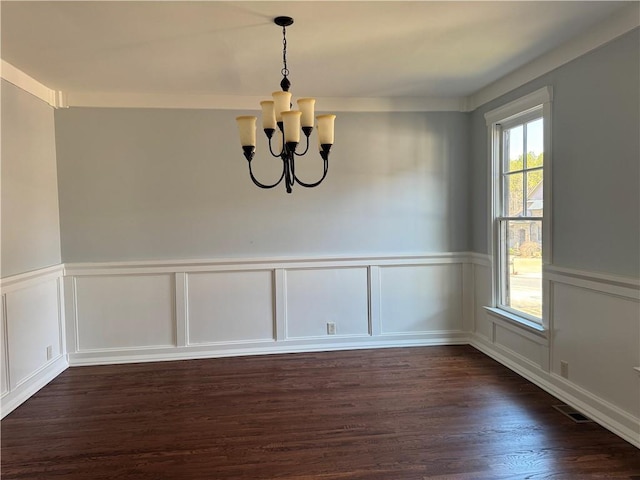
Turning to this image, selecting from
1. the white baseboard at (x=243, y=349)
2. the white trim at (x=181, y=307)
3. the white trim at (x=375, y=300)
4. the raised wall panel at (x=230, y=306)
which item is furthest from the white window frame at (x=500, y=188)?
the white trim at (x=181, y=307)

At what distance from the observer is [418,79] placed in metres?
3.77

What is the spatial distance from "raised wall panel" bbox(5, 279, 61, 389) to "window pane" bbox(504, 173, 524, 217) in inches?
162

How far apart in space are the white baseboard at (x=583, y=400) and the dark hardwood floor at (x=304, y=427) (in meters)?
0.07

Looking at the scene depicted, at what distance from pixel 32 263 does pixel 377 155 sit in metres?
3.24

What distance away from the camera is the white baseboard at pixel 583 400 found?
2.55 metres

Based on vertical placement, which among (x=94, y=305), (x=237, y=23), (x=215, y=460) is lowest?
(x=215, y=460)

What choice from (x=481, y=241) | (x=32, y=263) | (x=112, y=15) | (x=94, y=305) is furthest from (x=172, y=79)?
(x=481, y=241)

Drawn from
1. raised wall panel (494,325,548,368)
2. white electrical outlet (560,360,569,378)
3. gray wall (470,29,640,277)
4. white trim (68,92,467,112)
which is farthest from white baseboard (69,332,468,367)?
white trim (68,92,467,112)

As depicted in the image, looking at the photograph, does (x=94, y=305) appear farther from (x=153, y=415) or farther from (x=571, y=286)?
(x=571, y=286)

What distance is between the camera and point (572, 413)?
114 inches

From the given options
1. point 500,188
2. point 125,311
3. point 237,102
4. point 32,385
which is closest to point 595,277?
point 500,188

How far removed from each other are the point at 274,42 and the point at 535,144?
87.5 inches

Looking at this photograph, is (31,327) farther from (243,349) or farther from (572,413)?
(572,413)

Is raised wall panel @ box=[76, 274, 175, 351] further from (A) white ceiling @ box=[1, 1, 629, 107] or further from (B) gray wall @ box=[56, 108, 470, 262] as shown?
(A) white ceiling @ box=[1, 1, 629, 107]
